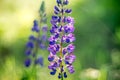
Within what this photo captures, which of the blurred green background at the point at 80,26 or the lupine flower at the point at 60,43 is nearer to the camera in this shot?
the lupine flower at the point at 60,43

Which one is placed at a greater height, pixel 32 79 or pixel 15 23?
pixel 15 23

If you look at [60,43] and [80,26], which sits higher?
[80,26]

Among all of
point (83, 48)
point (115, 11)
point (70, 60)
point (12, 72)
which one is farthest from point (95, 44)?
point (70, 60)

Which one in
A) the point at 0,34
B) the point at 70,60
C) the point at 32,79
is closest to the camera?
the point at 70,60

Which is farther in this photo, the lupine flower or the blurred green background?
the blurred green background

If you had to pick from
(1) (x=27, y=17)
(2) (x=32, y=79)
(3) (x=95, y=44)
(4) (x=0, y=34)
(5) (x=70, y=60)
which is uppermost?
(1) (x=27, y=17)

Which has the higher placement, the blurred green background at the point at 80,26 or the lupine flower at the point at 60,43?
Answer: the blurred green background at the point at 80,26

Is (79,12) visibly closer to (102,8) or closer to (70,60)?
(102,8)

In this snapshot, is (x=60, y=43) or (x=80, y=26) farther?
(x=80, y=26)

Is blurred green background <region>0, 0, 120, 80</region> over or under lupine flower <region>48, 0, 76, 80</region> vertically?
over

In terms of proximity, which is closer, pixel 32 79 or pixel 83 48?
pixel 32 79

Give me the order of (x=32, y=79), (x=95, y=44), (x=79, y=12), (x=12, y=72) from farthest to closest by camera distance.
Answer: (x=79, y=12) < (x=95, y=44) < (x=12, y=72) < (x=32, y=79)
